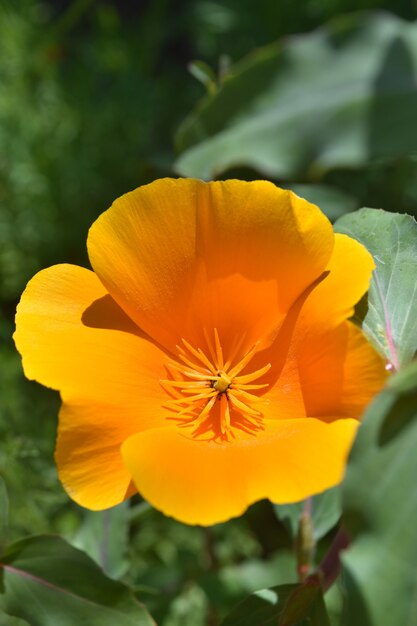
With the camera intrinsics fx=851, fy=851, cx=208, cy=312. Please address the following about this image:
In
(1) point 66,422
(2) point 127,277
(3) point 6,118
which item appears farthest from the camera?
(3) point 6,118

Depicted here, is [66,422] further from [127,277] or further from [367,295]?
[367,295]

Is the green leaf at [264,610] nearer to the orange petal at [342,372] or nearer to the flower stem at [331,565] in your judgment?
the flower stem at [331,565]

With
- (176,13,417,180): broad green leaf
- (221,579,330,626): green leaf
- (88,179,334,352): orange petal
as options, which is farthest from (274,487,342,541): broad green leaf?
(176,13,417,180): broad green leaf

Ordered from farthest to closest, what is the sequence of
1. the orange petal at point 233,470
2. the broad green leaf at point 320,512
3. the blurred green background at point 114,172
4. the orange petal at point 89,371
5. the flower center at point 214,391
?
the blurred green background at point 114,172
the broad green leaf at point 320,512
the flower center at point 214,391
the orange petal at point 89,371
the orange petal at point 233,470

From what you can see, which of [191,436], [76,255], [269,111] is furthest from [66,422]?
[76,255]

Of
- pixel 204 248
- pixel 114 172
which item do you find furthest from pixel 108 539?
pixel 114 172

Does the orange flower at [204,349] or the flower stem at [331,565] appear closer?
the orange flower at [204,349]

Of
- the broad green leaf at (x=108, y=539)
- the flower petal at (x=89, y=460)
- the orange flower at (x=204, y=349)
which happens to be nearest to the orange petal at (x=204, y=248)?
the orange flower at (x=204, y=349)
